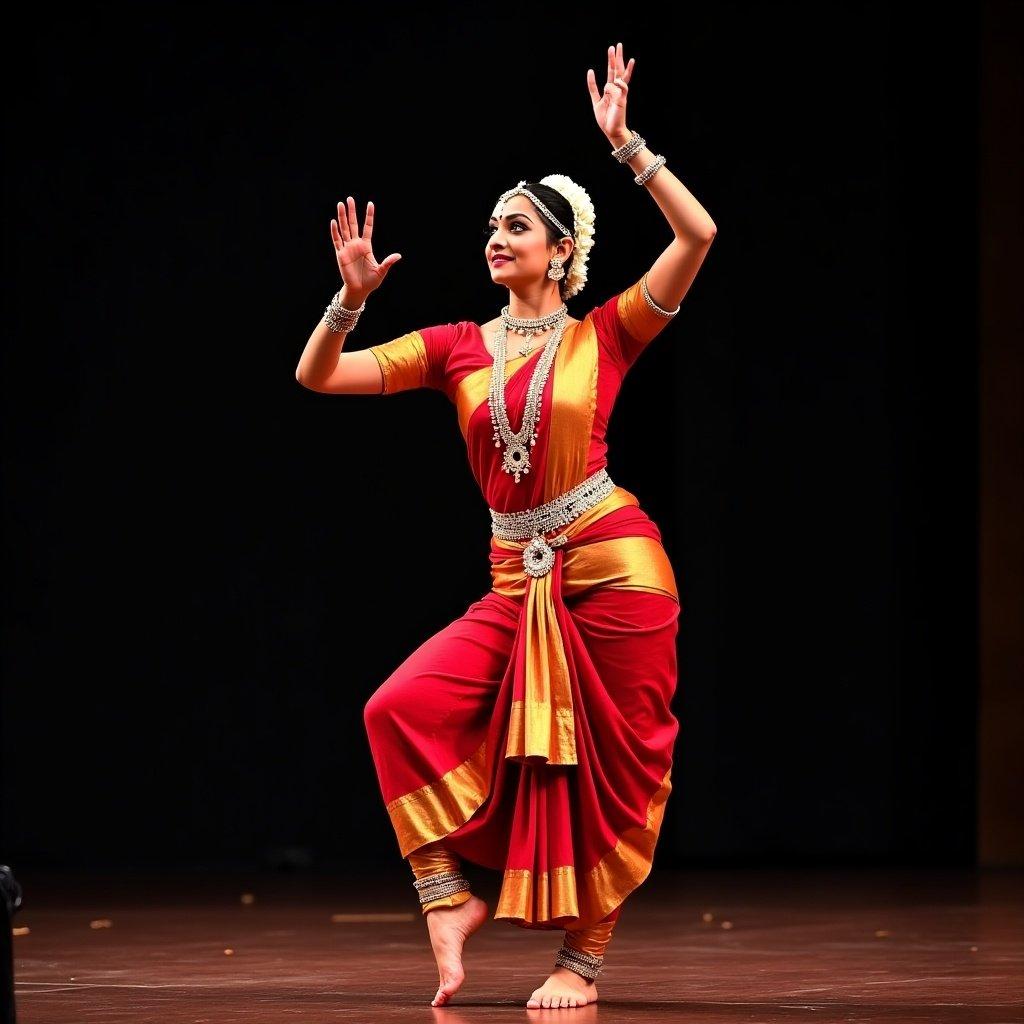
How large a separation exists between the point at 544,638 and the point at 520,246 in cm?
70

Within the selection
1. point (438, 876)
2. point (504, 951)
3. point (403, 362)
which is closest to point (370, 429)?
point (504, 951)

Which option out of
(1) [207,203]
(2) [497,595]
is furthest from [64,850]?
(2) [497,595]

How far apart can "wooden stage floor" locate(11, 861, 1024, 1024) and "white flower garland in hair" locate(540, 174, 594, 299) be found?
1.26 metres

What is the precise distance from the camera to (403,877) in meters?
6.28

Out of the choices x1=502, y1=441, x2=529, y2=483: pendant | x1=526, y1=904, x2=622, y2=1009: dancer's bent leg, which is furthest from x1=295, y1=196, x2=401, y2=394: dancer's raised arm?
x1=526, y1=904, x2=622, y2=1009: dancer's bent leg

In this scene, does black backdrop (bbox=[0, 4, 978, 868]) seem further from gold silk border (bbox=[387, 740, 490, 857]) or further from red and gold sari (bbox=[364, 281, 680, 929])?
gold silk border (bbox=[387, 740, 490, 857])

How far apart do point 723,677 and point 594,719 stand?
3.40 metres

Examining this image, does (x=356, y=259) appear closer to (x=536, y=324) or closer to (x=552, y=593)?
(x=536, y=324)

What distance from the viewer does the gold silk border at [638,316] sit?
11.0ft

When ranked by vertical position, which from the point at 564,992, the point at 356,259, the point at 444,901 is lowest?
the point at 564,992

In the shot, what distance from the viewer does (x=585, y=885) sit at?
3225 millimetres

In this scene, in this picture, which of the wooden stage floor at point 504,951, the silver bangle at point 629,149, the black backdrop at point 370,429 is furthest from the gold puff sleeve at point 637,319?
the black backdrop at point 370,429

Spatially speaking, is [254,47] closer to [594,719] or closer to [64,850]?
[64,850]

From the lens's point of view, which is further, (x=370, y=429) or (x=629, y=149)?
(x=370, y=429)
